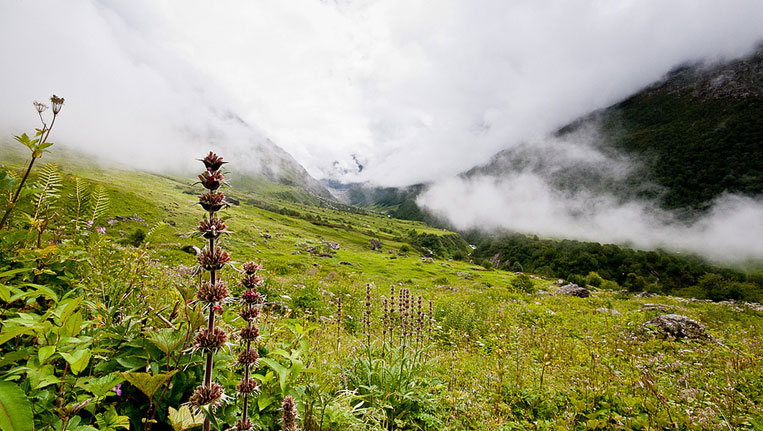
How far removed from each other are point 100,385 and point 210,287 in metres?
1.09

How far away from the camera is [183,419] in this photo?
6.63 feet

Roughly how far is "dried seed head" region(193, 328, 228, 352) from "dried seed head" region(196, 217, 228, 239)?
0.70 metres

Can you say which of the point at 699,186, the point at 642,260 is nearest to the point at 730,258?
the point at 642,260

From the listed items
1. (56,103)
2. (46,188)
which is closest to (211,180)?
(56,103)

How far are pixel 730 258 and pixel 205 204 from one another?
16199 cm

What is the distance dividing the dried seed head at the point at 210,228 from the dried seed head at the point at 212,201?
0.30ft

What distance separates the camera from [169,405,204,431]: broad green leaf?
6.42ft

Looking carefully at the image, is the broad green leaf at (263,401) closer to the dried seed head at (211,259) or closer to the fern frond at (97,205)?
the dried seed head at (211,259)

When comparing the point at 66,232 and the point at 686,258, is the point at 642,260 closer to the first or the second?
the point at 686,258

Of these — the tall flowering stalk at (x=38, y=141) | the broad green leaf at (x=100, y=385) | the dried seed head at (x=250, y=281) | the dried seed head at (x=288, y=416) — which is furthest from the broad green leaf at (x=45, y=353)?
the tall flowering stalk at (x=38, y=141)

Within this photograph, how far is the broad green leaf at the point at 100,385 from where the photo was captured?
76.9 inches

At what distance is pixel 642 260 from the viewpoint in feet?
306

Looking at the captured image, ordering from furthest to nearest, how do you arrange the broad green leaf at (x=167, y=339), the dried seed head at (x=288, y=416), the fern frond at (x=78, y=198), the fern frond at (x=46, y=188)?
the fern frond at (x=78, y=198) → the fern frond at (x=46, y=188) → the dried seed head at (x=288, y=416) → the broad green leaf at (x=167, y=339)

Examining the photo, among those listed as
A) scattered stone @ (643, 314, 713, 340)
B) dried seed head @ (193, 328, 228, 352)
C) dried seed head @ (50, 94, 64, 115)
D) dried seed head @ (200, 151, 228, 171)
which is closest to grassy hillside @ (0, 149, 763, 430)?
dried seed head @ (193, 328, 228, 352)
